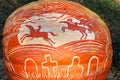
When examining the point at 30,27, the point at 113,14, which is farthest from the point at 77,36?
the point at 113,14

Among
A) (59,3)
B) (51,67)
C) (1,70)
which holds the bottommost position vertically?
(1,70)

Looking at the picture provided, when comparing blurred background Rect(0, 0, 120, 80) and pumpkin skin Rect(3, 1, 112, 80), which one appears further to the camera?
blurred background Rect(0, 0, 120, 80)

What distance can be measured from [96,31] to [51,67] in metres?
0.76

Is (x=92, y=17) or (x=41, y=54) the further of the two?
(x=92, y=17)

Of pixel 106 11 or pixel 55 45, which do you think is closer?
pixel 55 45

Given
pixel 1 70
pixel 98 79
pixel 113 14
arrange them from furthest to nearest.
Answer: pixel 113 14
pixel 1 70
pixel 98 79

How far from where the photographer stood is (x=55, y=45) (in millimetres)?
4891

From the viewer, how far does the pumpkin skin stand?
4.91m

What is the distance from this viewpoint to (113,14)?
41.0ft

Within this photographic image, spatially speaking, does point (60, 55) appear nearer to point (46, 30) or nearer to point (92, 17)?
point (46, 30)

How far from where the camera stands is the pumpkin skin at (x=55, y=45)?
4.91m

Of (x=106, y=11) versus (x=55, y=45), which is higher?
(x=55, y=45)

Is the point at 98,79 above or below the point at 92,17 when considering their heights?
below

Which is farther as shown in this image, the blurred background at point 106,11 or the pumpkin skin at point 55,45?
the blurred background at point 106,11
